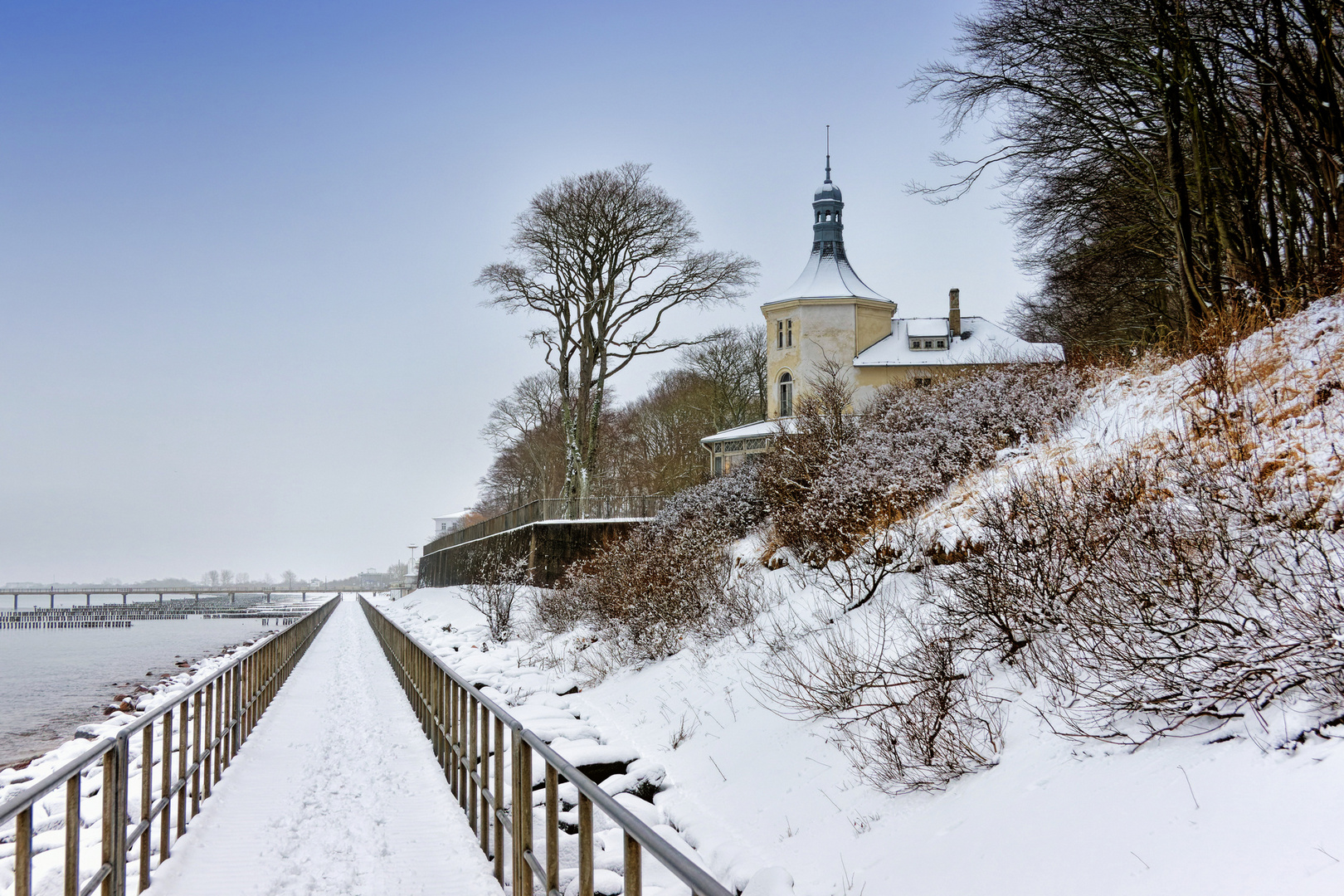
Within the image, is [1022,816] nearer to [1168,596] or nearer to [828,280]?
[1168,596]

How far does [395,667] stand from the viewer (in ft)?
60.4

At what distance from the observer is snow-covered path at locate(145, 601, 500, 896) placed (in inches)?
253

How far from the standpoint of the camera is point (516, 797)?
571 centimetres

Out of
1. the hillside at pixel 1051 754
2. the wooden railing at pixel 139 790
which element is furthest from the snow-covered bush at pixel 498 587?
the wooden railing at pixel 139 790

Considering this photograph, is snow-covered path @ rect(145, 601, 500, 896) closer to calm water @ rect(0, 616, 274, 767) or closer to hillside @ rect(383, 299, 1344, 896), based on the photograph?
hillside @ rect(383, 299, 1344, 896)

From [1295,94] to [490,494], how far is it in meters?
96.5

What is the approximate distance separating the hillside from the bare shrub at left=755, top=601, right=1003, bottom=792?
0.11 metres

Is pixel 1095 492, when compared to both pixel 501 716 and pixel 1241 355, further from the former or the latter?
pixel 501 716

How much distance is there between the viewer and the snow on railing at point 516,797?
3.59 metres

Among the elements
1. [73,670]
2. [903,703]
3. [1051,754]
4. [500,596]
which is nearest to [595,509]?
[500,596]

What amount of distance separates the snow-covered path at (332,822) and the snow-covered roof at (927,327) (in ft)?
119

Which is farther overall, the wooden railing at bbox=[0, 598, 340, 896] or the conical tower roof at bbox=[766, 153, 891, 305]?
the conical tower roof at bbox=[766, 153, 891, 305]

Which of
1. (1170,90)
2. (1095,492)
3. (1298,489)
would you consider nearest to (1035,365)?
Result: (1170,90)

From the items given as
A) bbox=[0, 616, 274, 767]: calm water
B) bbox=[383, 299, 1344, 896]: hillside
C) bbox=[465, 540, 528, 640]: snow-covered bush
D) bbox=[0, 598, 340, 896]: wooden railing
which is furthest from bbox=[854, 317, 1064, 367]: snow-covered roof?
bbox=[0, 598, 340, 896]: wooden railing
